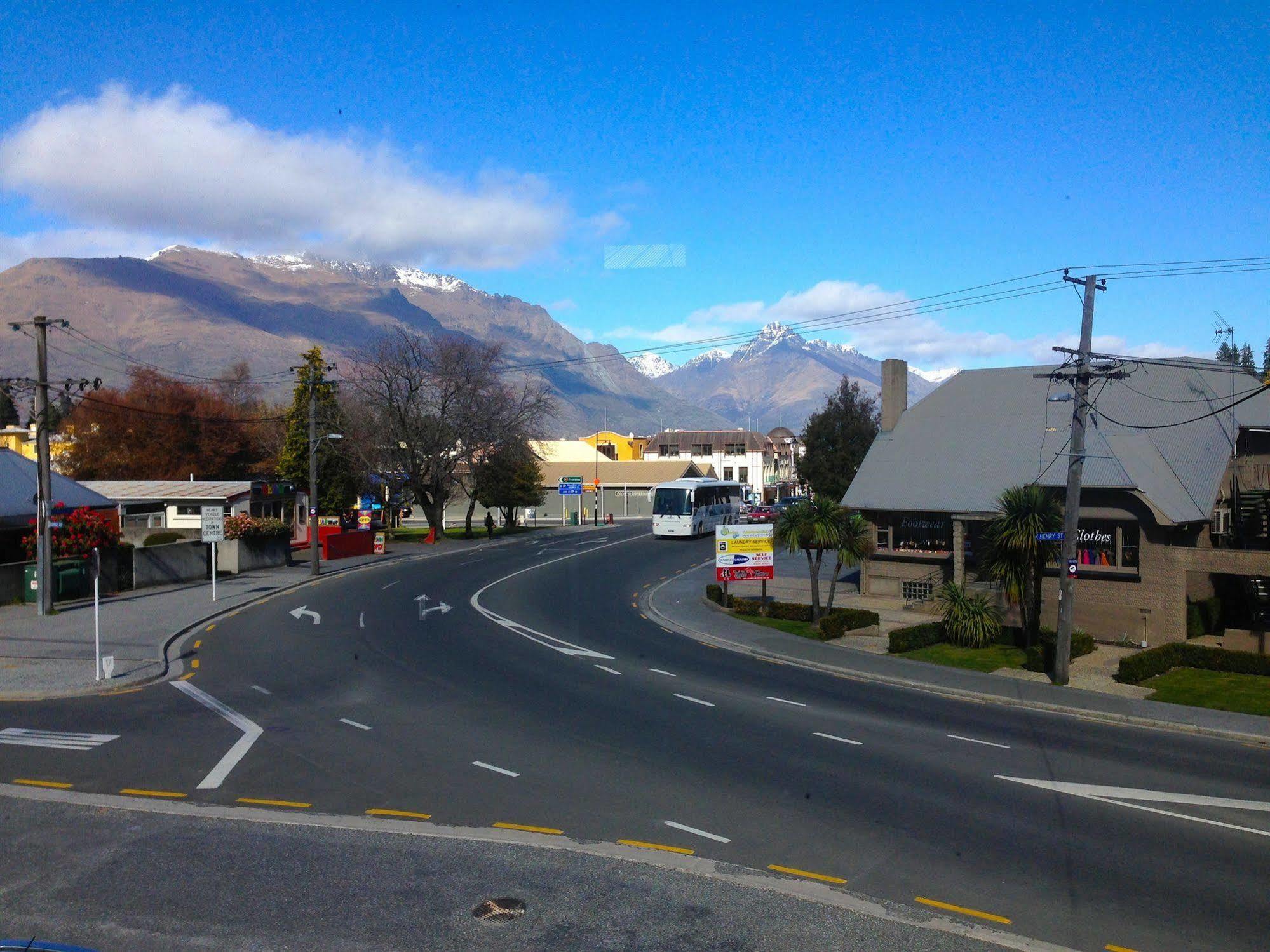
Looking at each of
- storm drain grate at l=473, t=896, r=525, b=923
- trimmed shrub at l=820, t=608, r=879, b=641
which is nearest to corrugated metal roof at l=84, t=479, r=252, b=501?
trimmed shrub at l=820, t=608, r=879, b=641

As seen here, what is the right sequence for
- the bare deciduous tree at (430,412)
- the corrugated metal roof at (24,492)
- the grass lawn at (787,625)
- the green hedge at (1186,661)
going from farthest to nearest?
the bare deciduous tree at (430,412)
the corrugated metal roof at (24,492)
the grass lawn at (787,625)
the green hedge at (1186,661)

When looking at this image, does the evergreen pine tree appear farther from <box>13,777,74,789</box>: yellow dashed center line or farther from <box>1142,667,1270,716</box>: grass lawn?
<box>1142,667,1270,716</box>: grass lawn

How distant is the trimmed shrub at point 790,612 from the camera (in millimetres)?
30766

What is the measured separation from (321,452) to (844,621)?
49773 mm

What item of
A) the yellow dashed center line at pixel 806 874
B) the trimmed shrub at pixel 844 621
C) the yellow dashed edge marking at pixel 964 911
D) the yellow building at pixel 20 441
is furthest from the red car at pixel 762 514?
the yellow building at pixel 20 441

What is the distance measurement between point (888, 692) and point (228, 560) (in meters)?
32.6

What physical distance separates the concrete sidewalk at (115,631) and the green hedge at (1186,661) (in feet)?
72.2

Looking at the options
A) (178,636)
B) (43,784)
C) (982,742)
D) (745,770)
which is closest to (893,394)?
(982,742)

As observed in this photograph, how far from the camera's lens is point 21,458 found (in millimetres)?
40250

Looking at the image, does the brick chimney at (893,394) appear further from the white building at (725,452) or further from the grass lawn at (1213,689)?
the white building at (725,452)

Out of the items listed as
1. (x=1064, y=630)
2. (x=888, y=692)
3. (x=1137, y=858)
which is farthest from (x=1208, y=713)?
(x=1137, y=858)

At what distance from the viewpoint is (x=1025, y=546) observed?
79.6ft

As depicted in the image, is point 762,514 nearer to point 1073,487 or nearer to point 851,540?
point 851,540

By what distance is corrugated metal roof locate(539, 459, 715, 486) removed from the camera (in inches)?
4040
